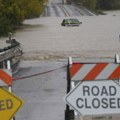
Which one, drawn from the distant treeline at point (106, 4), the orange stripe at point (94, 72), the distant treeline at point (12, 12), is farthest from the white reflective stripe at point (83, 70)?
the distant treeline at point (106, 4)

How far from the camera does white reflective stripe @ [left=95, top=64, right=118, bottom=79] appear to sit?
8031 mm

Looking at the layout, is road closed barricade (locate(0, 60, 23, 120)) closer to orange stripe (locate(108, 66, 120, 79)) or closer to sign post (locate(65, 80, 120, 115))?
sign post (locate(65, 80, 120, 115))

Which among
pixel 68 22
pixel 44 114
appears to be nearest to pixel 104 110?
pixel 44 114

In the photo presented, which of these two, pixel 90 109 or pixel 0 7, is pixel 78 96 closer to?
pixel 90 109

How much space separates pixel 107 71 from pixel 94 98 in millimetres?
598

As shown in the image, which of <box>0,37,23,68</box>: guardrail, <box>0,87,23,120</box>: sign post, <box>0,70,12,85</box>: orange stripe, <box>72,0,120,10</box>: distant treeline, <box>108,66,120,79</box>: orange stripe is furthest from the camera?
<box>72,0,120,10</box>: distant treeline

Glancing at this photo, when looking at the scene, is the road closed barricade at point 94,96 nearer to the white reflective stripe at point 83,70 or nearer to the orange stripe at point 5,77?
the white reflective stripe at point 83,70

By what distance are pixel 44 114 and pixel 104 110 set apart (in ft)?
16.3

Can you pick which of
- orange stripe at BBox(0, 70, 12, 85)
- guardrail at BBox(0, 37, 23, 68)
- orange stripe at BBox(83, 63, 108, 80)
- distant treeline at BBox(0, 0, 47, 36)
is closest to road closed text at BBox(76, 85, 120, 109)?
orange stripe at BBox(83, 63, 108, 80)

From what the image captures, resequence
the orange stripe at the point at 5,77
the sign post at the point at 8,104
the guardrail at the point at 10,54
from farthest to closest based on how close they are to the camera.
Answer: the guardrail at the point at 10,54
the orange stripe at the point at 5,77
the sign post at the point at 8,104

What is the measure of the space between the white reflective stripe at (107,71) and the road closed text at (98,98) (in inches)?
10.8

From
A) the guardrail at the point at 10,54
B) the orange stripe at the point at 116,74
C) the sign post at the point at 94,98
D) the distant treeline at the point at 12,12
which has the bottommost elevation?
the distant treeline at the point at 12,12

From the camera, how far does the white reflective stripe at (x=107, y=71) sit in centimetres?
803

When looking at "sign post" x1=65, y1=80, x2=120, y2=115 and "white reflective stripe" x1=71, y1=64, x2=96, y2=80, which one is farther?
"white reflective stripe" x1=71, y1=64, x2=96, y2=80
